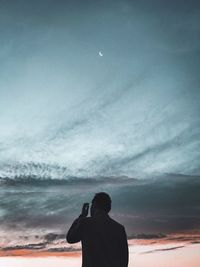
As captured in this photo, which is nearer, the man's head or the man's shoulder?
the man's shoulder

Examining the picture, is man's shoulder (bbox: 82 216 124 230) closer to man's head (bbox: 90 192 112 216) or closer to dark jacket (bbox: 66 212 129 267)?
dark jacket (bbox: 66 212 129 267)

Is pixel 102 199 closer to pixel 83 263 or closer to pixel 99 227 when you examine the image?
pixel 99 227

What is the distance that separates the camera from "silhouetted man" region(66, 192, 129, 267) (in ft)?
22.4

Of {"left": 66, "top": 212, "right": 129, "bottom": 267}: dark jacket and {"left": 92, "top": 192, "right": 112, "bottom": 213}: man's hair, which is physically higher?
{"left": 92, "top": 192, "right": 112, "bottom": 213}: man's hair

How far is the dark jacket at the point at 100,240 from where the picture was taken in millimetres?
6828

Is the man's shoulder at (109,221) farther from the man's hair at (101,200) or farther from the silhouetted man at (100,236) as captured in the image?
the man's hair at (101,200)

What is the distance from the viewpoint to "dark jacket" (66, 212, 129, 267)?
683cm

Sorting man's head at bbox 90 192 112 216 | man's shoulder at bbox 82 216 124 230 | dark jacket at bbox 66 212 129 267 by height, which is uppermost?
man's head at bbox 90 192 112 216

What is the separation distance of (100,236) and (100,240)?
5 cm

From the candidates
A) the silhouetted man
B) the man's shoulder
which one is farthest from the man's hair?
the man's shoulder

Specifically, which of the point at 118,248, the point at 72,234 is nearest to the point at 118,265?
the point at 118,248

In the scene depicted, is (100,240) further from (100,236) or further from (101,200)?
(101,200)

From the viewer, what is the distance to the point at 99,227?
23.0 ft

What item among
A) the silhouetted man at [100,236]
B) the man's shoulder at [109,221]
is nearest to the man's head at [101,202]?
the silhouetted man at [100,236]
